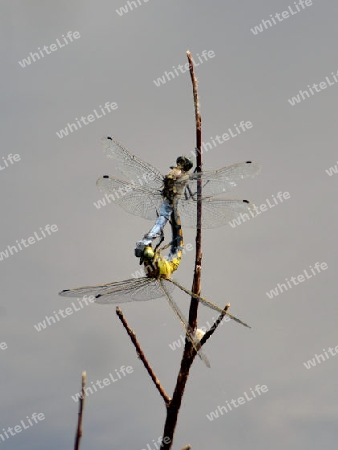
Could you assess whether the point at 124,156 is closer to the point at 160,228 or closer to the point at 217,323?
the point at 160,228

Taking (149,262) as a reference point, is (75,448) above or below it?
below

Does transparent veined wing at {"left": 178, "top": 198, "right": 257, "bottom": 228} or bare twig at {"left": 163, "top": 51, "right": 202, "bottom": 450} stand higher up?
transparent veined wing at {"left": 178, "top": 198, "right": 257, "bottom": 228}

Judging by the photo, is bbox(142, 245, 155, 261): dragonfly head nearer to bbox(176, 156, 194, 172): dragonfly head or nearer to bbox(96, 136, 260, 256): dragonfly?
bbox(96, 136, 260, 256): dragonfly

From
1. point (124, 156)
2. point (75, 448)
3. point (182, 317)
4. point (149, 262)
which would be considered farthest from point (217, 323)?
point (124, 156)

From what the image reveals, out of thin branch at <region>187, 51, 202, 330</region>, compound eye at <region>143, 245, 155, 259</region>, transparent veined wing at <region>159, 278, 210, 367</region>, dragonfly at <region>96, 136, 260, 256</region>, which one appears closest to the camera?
transparent veined wing at <region>159, 278, 210, 367</region>

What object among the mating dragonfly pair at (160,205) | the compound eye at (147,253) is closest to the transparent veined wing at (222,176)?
the mating dragonfly pair at (160,205)

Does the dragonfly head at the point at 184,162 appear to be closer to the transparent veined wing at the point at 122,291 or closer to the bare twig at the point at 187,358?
the bare twig at the point at 187,358

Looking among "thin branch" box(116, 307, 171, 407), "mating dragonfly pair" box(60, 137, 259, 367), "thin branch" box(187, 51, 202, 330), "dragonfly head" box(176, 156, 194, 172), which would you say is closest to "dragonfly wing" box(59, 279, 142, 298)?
"mating dragonfly pair" box(60, 137, 259, 367)

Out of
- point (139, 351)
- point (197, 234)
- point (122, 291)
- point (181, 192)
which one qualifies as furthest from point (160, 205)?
point (139, 351)
